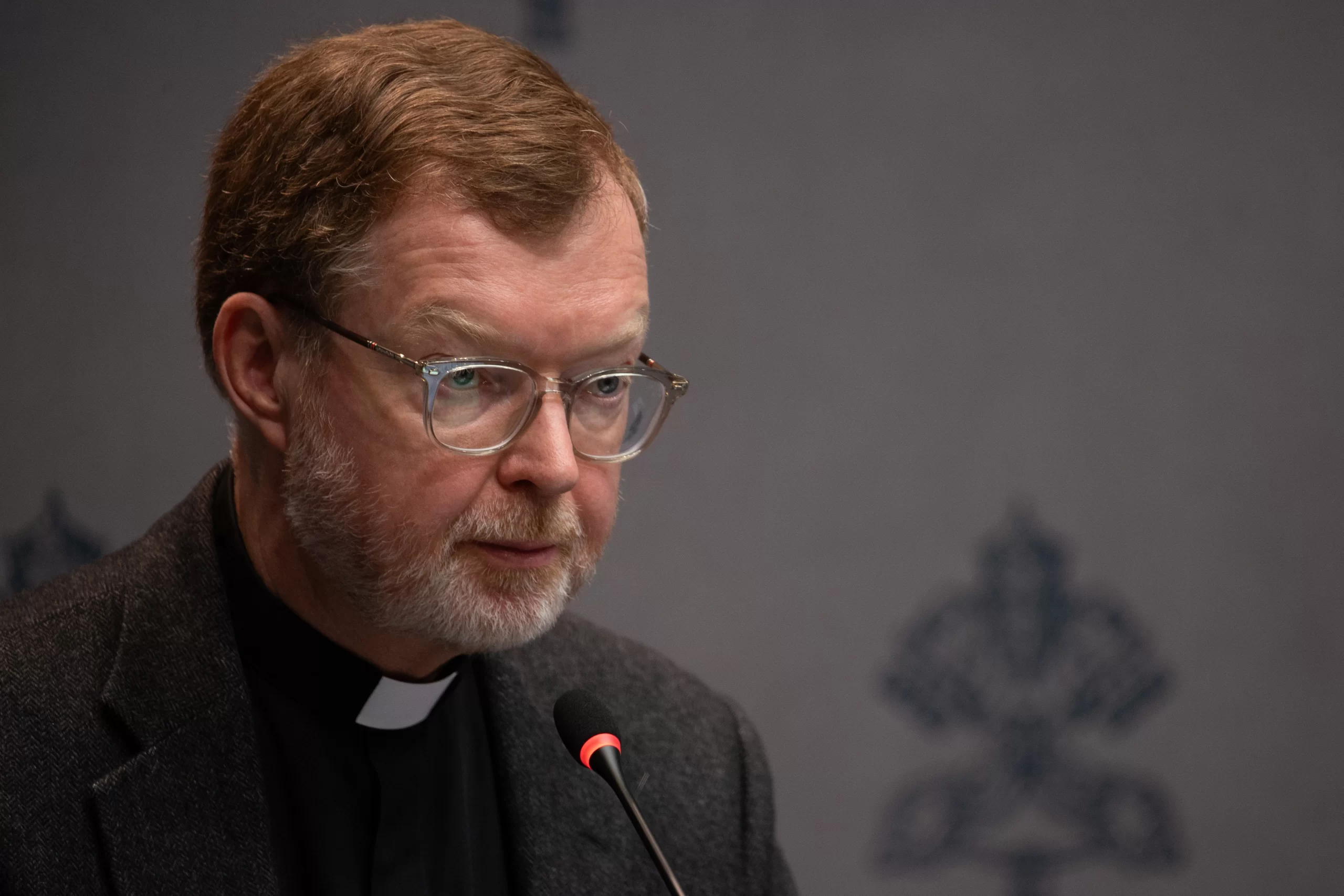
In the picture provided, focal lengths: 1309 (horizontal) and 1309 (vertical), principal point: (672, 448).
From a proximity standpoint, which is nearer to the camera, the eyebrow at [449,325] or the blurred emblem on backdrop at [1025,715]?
the eyebrow at [449,325]

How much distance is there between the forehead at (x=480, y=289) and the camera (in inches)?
57.1

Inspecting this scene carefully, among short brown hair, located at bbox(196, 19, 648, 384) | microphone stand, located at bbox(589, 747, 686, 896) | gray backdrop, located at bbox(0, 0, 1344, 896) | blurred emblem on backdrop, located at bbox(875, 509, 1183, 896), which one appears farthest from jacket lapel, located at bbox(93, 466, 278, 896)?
blurred emblem on backdrop, located at bbox(875, 509, 1183, 896)

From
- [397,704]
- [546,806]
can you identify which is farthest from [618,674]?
[397,704]

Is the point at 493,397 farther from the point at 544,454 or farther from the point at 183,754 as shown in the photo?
the point at 183,754

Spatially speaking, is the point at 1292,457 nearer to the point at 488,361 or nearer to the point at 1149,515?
the point at 1149,515

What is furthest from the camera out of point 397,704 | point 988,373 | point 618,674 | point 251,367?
point 988,373

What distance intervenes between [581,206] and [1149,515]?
1.61 metres

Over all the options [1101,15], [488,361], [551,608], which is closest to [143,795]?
[551,608]

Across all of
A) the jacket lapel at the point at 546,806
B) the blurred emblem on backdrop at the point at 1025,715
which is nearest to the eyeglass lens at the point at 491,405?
the jacket lapel at the point at 546,806

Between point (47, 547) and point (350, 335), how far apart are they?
1134mm

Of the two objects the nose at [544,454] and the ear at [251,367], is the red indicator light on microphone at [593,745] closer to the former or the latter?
the nose at [544,454]

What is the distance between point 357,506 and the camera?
1.51 metres

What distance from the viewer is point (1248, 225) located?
8.68ft

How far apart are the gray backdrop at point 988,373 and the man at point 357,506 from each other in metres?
0.83
